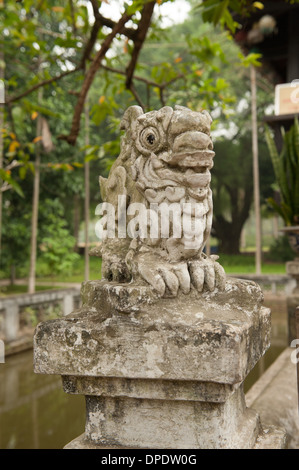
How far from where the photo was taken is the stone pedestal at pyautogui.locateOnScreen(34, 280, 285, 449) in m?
1.28

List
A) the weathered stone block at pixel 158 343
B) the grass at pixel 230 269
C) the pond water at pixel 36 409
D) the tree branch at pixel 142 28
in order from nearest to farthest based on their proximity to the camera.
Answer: the weathered stone block at pixel 158 343
the tree branch at pixel 142 28
the pond water at pixel 36 409
the grass at pixel 230 269

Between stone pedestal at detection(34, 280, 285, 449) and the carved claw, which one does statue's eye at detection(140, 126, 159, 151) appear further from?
stone pedestal at detection(34, 280, 285, 449)

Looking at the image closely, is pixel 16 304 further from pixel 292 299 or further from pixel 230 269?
pixel 230 269

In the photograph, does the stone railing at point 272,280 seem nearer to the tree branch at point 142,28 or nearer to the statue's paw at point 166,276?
the tree branch at point 142,28

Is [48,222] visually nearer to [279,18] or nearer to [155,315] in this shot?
[279,18]

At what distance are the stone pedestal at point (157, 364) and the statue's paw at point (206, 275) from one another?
31 millimetres

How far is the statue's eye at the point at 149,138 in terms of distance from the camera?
5.03 ft

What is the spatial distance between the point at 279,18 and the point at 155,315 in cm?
723

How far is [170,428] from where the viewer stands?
139 cm

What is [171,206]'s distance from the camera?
4.89 feet

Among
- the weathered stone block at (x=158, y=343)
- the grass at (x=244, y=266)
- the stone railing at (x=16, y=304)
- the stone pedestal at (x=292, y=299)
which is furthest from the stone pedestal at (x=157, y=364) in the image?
the grass at (x=244, y=266)

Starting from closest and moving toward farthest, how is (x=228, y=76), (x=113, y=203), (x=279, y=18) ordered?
(x=113, y=203) → (x=279, y=18) → (x=228, y=76)

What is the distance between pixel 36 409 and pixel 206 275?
290 centimetres
